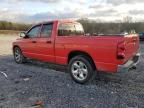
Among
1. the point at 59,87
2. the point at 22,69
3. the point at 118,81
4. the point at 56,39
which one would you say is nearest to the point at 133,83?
the point at 118,81

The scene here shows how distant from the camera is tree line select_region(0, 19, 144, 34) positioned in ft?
70.5

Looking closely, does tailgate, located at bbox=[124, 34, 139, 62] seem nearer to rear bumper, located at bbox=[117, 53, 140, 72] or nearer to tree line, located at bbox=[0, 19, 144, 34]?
rear bumper, located at bbox=[117, 53, 140, 72]

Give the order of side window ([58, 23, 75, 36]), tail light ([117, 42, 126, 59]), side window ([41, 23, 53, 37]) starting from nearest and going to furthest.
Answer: tail light ([117, 42, 126, 59]) < side window ([58, 23, 75, 36]) < side window ([41, 23, 53, 37])

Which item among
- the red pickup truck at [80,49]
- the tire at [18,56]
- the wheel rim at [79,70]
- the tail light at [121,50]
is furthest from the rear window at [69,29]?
the tire at [18,56]

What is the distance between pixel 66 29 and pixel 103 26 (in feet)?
58.1

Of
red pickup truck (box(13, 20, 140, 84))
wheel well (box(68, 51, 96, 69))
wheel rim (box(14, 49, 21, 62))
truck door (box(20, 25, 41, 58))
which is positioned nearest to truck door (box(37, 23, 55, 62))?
red pickup truck (box(13, 20, 140, 84))

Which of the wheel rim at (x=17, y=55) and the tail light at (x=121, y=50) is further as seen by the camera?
the wheel rim at (x=17, y=55)

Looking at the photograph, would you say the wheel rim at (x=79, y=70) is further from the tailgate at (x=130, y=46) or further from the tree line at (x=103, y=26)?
the tree line at (x=103, y=26)

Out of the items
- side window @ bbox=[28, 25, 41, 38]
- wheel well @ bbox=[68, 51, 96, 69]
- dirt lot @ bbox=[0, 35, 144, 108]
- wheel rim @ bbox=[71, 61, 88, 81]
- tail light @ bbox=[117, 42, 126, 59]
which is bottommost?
dirt lot @ bbox=[0, 35, 144, 108]

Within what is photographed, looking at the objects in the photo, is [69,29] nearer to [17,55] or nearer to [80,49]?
[80,49]

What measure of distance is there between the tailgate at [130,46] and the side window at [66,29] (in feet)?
7.45

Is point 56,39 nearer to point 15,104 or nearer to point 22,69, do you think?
point 22,69

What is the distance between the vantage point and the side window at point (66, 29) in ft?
26.7

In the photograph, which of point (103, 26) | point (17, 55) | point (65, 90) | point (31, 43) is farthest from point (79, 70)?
point (103, 26)
